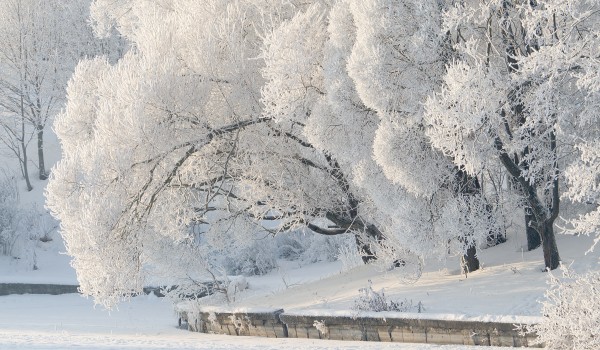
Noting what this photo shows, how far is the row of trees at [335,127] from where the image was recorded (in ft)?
35.3

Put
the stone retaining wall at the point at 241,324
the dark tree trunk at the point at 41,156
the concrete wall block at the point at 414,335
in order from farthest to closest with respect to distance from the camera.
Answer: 1. the dark tree trunk at the point at 41,156
2. the stone retaining wall at the point at 241,324
3. the concrete wall block at the point at 414,335

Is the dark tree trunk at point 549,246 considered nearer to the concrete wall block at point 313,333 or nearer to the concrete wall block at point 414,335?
the concrete wall block at point 414,335

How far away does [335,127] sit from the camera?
1294 cm

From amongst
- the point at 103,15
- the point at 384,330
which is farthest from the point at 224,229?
the point at 103,15

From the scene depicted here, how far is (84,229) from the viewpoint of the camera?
12.8 meters

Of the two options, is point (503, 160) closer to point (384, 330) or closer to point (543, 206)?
point (543, 206)

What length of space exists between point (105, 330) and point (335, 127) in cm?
543

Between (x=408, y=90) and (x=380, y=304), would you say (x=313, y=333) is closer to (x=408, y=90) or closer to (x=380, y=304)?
(x=380, y=304)

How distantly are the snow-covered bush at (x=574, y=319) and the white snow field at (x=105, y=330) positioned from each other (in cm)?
118

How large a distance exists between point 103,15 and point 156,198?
9989 mm

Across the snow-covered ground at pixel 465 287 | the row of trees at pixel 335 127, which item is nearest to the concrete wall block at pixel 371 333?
the snow-covered ground at pixel 465 287

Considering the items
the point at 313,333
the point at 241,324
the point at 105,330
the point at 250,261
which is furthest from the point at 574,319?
the point at 250,261

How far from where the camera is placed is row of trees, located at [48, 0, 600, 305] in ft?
35.3

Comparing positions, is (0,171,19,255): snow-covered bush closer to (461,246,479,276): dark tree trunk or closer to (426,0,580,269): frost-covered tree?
(461,246,479,276): dark tree trunk
